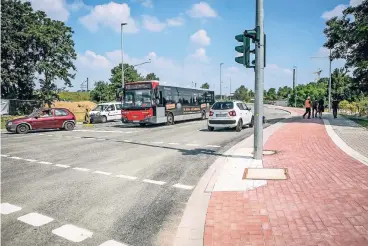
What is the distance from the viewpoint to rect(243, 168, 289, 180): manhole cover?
267 inches

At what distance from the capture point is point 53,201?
5.69 meters

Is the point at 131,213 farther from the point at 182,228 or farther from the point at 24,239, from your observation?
the point at 24,239

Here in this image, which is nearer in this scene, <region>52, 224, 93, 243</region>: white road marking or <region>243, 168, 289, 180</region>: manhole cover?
<region>52, 224, 93, 243</region>: white road marking

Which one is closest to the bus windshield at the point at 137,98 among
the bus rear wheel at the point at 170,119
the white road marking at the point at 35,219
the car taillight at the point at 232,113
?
the bus rear wheel at the point at 170,119

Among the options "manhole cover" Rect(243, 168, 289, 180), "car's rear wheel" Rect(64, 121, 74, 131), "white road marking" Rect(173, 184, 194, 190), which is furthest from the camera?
"car's rear wheel" Rect(64, 121, 74, 131)

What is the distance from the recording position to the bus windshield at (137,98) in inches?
799

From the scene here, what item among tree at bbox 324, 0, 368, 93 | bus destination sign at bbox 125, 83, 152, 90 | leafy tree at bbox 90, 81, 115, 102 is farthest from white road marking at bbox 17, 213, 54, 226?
leafy tree at bbox 90, 81, 115, 102

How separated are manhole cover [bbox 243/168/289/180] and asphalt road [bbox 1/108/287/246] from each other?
3.88 ft

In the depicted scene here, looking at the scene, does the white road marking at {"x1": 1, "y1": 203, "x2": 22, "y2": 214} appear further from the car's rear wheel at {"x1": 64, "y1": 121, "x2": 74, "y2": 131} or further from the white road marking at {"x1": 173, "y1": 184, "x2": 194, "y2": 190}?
the car's rear wheel at {"x1": 64, "y1": 121, "x2": 74, "y2": 131}

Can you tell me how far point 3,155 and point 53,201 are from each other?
642 centimetres

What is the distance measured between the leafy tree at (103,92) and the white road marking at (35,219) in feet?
151

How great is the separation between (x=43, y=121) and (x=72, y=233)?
55.8 ft

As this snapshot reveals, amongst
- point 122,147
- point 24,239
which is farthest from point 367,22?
point 24,239

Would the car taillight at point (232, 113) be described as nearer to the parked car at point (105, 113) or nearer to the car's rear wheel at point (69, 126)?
the car's rear wheel at point (69, 126)
